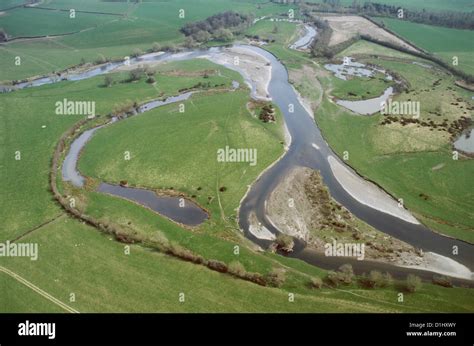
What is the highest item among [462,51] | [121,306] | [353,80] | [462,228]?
[462,51]

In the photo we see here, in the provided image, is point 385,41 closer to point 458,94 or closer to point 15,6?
point 458,94

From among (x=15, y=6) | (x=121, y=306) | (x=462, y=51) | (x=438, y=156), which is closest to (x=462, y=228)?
(x=438, y=156)

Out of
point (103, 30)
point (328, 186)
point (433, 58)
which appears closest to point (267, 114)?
point (328, 186)

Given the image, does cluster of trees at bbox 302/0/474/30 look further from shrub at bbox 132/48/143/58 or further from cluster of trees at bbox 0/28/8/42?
cluster of trees at bbox 0/28/8/42

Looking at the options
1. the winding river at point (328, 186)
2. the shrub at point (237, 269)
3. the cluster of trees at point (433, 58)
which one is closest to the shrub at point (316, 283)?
the winding river at point (328, 186)

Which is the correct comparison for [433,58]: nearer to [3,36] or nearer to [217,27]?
[217,27]

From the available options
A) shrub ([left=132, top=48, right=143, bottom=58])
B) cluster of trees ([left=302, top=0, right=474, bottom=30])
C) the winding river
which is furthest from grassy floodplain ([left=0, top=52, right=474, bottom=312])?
cluster of trees ([left=302, top=0, right=474, bottom=30])
